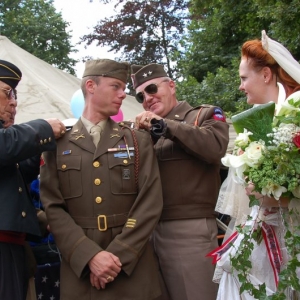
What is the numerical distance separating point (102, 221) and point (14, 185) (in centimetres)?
53

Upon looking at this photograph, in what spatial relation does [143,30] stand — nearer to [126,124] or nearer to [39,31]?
[39,31]

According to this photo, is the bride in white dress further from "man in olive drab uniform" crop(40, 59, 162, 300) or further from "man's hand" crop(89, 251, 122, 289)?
"man's hand" crop(89, 251, 122, 289)

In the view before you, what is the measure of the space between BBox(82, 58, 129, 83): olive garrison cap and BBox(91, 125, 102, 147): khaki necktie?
1.04ft

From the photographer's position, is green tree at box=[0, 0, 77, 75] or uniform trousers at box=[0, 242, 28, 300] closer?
uniform trousers at box=[0, 242, 28, 300]

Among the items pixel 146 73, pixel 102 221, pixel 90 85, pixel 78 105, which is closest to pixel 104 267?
pixel 102 221

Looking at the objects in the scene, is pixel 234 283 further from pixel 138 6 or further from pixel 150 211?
pixel 138 6

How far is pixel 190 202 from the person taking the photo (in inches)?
123

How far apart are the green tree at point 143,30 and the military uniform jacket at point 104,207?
1394cm

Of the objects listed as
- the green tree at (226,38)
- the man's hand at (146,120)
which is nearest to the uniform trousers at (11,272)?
the man's hand at (146,120)

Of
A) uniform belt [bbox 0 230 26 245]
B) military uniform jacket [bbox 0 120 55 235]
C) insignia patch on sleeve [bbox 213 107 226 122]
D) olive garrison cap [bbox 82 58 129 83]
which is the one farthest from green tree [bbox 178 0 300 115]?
uniform belt [bbox 0 230 26 245]

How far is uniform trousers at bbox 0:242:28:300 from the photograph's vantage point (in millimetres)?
2731

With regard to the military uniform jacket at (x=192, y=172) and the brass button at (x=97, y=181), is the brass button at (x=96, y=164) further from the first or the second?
the military uniform jacket at (x=192, y=172)

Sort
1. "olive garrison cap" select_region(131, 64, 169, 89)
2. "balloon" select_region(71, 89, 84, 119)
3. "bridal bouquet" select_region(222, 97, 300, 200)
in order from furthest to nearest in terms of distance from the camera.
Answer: "balloon" select_region(71, 89, 84, 119)
"olive garrison cap" select_region(131, 64, 169, 89)
"bridal bouquet" select_region(222, 97, 300, 200)

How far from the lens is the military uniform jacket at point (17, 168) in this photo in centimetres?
268
